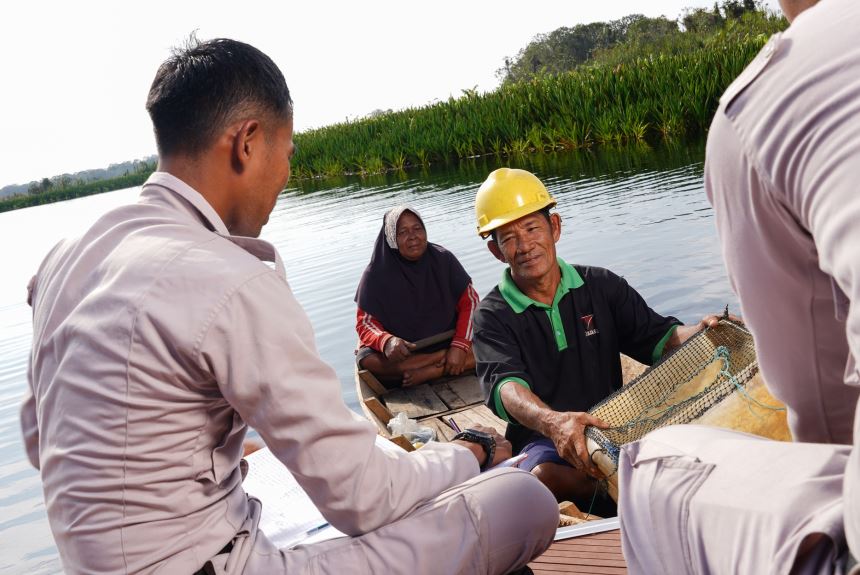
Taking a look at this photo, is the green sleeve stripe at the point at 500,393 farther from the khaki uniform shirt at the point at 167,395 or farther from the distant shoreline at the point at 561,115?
the distant shoreline at the point at 561,115

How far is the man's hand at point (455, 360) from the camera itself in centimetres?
620

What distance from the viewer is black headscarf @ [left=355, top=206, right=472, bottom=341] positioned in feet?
21.5

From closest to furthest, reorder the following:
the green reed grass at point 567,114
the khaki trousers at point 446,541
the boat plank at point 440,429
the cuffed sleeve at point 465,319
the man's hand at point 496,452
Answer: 1. the khaki trousers at point 446,541
2. the man's hand at point 496,452
3. the boat plank at point 440,429
4. the cuffed sleeve at point 465,319
5. the green reed grass at point 567,114

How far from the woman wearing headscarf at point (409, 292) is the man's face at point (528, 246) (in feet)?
8.57

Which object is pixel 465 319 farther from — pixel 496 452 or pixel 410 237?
pixel 496 452

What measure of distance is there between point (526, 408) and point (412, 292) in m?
3.27

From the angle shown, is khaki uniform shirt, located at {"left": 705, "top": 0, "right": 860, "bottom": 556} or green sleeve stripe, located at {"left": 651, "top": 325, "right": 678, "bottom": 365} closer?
khaki uniform shirt, located at {"left": 705, "top": 0, "right": 860, "bottom": 556}

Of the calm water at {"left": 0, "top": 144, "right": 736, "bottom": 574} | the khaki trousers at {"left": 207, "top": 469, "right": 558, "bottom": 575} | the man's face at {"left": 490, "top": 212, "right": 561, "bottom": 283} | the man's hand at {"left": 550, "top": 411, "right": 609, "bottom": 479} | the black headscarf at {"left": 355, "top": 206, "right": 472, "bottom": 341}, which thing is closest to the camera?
the khaki trousers at {"left": 207, "top": 469, "right": 558, "bottom": 575}

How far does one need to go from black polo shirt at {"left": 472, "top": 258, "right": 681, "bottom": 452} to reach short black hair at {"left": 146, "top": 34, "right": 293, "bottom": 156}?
182cm

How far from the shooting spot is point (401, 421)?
491 cm

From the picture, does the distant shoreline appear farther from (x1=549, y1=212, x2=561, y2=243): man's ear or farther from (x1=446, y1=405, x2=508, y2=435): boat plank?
(x1=549, y1=212, x2=561, y2=243): man's ear

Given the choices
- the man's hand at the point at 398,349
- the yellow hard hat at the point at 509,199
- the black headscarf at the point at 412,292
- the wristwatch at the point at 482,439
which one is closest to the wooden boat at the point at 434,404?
the man's hand at the point at 398,349

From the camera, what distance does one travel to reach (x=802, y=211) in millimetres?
1014

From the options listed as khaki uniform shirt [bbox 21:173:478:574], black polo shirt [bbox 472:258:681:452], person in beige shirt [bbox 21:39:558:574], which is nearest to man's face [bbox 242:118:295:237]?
person in beige shirt [bbox 21:39:558:574]
